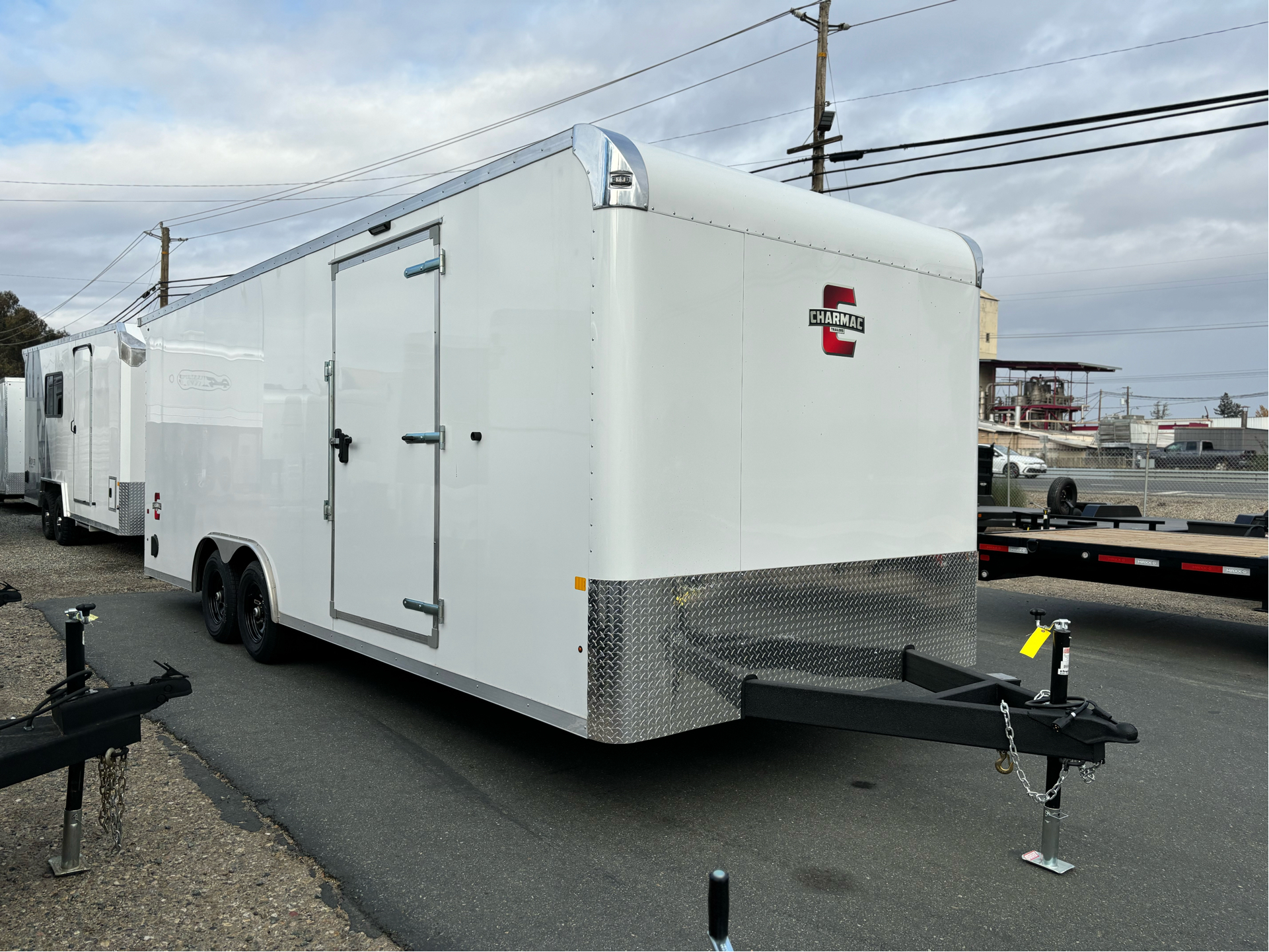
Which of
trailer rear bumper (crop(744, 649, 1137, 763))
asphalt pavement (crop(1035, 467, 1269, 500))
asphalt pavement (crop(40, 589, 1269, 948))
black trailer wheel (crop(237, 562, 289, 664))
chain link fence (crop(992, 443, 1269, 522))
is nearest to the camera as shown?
asphalt pavement (crop(40, 589, 1269, 948))

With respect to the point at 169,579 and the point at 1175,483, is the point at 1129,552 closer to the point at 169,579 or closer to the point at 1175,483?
the point at 169,579

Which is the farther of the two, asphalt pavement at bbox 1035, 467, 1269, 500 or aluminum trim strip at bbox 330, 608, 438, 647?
asphalt pavement at bbox 1035, 467, 1269, 500

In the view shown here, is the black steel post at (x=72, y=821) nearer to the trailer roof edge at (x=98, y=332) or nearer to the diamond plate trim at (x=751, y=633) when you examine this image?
the diamond plate trim at (x=751, y=633)

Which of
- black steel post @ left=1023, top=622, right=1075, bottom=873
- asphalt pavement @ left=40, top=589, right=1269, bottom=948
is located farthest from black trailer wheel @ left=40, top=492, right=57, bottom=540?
black steel post @ left=1023, top=622, right=1075, bottom=873

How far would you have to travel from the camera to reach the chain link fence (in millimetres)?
18500

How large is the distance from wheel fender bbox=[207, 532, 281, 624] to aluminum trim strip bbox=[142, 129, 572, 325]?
1899mm

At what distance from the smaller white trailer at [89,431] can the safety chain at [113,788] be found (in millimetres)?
7616

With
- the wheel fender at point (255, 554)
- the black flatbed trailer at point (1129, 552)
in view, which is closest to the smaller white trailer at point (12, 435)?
the wheel fender at point (255, 554)

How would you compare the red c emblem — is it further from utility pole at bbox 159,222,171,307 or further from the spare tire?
utility pole at bbox 159,222,171,307

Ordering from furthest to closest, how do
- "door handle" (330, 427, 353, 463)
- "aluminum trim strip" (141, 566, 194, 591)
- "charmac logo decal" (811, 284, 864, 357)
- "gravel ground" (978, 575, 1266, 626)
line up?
1. "gravel ground" (978, 575, 1266, 626)
2. "aluminum trim strip" (141, 566, 194, 591)
3. "door handle" (330, 427, 353, 463)
4. "charmac logo decal" (811, 284, 864, 357)

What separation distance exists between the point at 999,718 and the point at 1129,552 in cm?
494

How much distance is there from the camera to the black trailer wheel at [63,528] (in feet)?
46.8

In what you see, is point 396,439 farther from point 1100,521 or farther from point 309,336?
point 1100,521

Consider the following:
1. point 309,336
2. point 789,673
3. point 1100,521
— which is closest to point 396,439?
point 309,336
